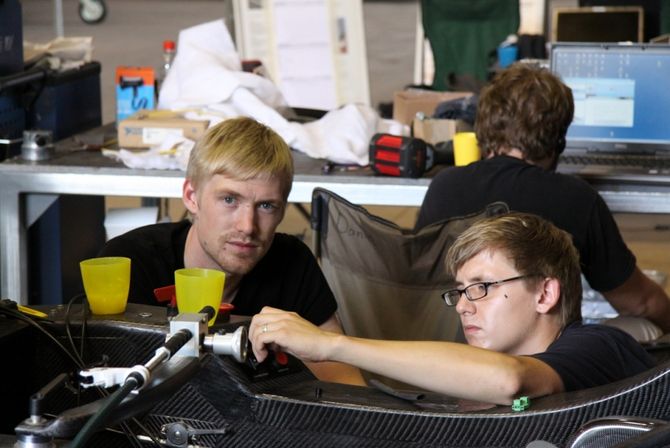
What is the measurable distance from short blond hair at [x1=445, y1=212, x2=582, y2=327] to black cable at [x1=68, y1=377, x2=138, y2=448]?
3.03 ft

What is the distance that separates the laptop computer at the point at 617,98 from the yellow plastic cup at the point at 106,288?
2.23 meters

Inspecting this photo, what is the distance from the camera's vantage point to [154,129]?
355cm

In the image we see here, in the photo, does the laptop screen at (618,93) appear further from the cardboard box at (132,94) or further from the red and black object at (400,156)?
the cardboard box at (132,94)

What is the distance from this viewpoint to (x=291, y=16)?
5.99 meters

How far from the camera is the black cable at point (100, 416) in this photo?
40.3 inches

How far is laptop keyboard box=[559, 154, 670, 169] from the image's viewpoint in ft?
11.1

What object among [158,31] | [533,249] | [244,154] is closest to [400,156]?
[244,154]

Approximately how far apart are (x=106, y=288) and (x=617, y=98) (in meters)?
2.43

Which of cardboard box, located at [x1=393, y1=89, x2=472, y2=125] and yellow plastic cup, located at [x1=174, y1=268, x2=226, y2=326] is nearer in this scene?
yellow plastic cup, located at [x1=174, y1=268, x2=226, y2=326]

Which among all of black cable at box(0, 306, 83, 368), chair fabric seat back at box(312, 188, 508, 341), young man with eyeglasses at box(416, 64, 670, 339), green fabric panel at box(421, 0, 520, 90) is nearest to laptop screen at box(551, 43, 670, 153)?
young man with eyeglasses at box(416, 64, 670, 339)

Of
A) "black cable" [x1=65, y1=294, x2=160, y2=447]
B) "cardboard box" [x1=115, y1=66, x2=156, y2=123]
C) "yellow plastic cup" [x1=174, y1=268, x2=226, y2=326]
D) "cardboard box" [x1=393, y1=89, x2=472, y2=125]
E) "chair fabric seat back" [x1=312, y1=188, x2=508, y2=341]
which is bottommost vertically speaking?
"chair fabric seat back" [x1=312, y1=188, x2=508, y2=341]

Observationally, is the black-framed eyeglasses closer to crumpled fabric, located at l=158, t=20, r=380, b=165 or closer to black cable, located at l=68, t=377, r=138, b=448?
black cable, located at l=68, t=377, r=138, b=448

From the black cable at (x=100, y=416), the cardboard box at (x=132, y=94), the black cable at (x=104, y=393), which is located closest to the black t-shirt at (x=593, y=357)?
the black cable at (x=104, y=393)

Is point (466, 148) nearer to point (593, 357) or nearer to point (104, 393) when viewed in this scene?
point (593, 357)
